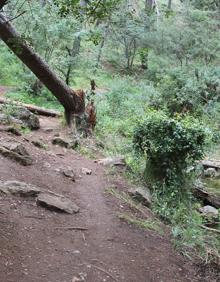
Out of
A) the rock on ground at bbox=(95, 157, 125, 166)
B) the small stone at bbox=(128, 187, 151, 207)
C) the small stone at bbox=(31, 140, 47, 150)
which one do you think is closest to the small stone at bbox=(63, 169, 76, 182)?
the small stone at bbox=(128, 187, 151, 207)

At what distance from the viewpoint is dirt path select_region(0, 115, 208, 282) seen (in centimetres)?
433

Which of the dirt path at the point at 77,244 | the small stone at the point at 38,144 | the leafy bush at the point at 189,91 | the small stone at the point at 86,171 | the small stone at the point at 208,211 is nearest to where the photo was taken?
the dirt path at the point at 77,244

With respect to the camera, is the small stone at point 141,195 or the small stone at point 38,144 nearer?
the small stone at point 141,195

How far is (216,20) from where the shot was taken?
20453 millimetres

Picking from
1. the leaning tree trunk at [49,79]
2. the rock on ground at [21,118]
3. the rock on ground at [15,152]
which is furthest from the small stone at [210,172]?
the rock on ground at [15,152]

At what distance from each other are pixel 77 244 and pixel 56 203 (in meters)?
0.94

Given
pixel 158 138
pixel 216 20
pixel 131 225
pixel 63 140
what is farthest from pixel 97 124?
pixel 216 20

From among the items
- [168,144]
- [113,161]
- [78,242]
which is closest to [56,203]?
[78,242]

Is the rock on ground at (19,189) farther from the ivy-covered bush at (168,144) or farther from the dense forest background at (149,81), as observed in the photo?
the ivy-covered bush at (168,144)

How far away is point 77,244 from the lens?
5.03m

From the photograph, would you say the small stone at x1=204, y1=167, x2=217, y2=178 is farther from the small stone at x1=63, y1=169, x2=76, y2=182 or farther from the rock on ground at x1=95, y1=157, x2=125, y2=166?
the small stone at x1=63, y1=169, x2=76, y2=182

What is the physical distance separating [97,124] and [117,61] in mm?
12735

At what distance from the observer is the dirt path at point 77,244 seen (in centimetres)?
433

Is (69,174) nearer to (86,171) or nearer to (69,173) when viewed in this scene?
(69,173)
